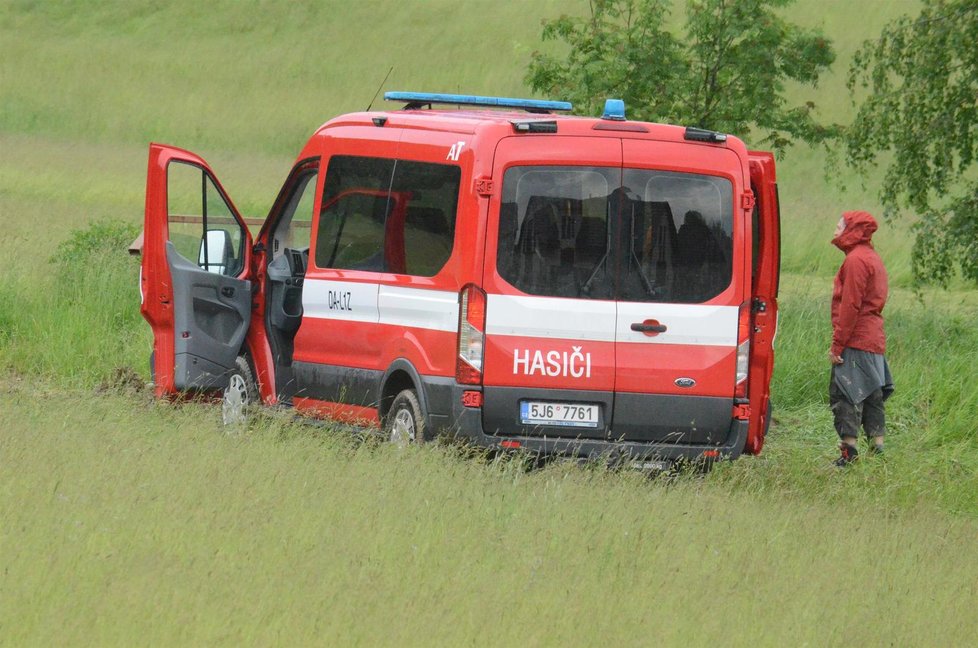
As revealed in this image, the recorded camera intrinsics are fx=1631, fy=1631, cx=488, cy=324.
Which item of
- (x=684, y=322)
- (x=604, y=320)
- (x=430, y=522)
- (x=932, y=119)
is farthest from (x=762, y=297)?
(x=932, y=119)

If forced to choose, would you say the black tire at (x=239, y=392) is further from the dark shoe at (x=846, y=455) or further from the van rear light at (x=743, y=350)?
the dark shoe at (x=846, y=455)

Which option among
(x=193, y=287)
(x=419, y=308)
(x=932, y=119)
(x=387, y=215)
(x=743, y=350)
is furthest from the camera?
(x=932, y=119)

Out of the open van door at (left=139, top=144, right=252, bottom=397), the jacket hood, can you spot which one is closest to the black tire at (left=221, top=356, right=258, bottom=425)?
the open van door at (left=139, top=144, right=252, bottom=397)

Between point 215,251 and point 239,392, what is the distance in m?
1.01

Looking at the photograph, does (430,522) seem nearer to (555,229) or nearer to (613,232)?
(555,229)

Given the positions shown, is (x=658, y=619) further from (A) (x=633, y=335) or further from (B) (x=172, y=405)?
(B) (x=172, y=405)

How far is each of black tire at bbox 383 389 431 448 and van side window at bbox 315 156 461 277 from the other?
73cm

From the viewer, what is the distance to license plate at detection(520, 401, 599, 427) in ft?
29.0

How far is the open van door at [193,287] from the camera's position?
10.2 meters

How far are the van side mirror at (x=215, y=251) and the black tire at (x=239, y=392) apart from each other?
2.20 feet

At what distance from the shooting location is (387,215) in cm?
966

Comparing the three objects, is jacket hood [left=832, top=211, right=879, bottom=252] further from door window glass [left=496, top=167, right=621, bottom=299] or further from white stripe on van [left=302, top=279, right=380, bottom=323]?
white stripe on van [left=302, top=279, right=380, bottom=323]

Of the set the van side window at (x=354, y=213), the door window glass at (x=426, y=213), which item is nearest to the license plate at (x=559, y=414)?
the door window glass at (x=426, y=213)

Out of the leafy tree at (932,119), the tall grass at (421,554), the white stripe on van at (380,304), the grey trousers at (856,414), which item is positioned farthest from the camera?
the leafy tree at (932,119)
